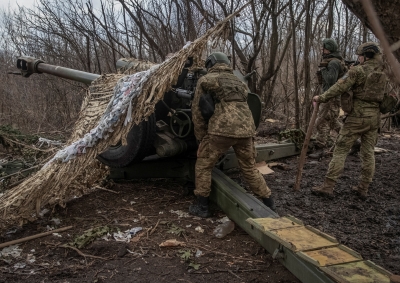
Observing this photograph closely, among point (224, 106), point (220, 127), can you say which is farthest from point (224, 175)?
point (224, 106)

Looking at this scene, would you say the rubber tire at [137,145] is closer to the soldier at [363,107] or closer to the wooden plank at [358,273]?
the soldier at [363,107]

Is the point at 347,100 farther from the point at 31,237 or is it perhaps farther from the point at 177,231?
the point at 31,237

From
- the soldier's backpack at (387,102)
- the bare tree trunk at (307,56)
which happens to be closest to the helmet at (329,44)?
the bare tree trunk at (307,56)

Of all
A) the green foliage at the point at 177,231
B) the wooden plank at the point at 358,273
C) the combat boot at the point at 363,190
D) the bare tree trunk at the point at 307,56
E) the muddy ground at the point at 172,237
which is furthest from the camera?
the bare tree trunk at the point at 307,56

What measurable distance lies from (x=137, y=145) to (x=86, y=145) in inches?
25.1

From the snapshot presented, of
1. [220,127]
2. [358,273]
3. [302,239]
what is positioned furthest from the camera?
[220,127]

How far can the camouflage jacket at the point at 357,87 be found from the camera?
15.9 feet

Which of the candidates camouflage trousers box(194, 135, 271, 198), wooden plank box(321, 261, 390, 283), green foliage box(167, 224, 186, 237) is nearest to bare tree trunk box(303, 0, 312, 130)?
camouflage trousers box(194, 135, 271, 198)

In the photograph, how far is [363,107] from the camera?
4.99 metres

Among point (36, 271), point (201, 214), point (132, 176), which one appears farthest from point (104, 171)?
point (36, 271)

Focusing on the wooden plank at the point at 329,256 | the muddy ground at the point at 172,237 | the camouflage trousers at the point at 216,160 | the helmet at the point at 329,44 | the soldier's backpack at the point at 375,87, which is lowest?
the muddy ground at the point at 172,237

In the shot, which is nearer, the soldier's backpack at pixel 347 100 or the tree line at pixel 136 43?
the soldier's backpack at pixel 347 100

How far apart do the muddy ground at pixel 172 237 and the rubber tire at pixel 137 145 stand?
0.53m

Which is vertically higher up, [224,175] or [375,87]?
[375,87]
